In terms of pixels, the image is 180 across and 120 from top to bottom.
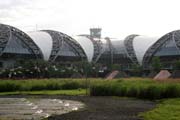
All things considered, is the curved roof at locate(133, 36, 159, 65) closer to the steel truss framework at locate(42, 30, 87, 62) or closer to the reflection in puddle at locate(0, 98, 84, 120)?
the steel truss framework at locate(42, 30, 87, 62)

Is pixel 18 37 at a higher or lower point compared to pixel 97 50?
higher

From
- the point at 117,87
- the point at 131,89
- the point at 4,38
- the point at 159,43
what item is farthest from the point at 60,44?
the point at 131,89

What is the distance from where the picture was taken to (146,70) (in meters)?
103

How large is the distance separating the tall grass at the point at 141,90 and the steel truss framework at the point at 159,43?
7308 cm

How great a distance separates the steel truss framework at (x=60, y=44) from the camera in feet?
361

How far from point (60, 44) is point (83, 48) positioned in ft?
31.3

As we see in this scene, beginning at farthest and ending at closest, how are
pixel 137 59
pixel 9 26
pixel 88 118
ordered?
1. pixel 137 59
2. pixel 9 26
3. pixel 88 118

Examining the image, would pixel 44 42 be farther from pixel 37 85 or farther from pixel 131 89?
pixel 131 89

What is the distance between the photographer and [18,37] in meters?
102

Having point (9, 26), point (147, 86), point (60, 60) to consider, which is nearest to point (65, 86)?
point (147, 86)

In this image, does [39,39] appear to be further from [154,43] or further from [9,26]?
[154,43]

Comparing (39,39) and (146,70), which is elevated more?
(39,39)

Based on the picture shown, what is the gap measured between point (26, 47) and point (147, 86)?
7384 cm

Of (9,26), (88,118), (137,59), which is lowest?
(88,118)
